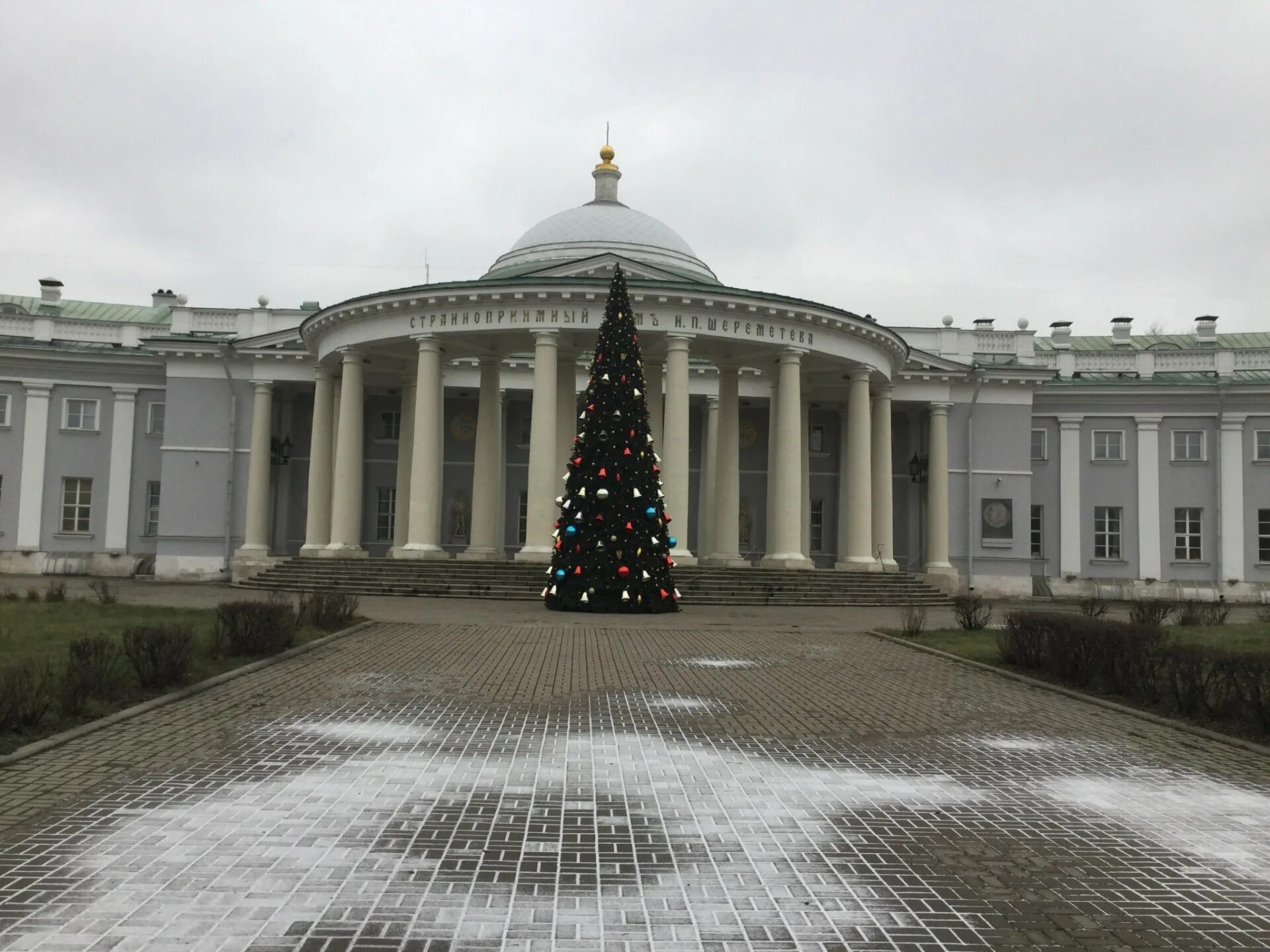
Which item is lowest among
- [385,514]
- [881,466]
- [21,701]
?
[21,701]

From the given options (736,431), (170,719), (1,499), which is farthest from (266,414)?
(170,719)

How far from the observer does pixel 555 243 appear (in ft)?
141

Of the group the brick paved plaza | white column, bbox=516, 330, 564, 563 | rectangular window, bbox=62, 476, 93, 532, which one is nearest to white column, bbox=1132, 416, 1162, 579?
white column, bbox=516, 330, 564, 563

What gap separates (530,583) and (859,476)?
13181 mm

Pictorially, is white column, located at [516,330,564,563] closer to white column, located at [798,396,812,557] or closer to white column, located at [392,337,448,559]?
white column, located at [392,337,448,559]

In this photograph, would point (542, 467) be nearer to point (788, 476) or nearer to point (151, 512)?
point (788, 476)

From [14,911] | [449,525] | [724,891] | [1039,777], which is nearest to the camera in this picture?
[14,911]

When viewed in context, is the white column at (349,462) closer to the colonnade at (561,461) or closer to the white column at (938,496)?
the colonnade at (561,461)

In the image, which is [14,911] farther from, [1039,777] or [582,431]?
[582,431]

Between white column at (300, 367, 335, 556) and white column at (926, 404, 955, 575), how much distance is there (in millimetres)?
23726

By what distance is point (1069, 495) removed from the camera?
148 ft

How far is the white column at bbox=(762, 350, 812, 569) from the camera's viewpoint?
34.9 m

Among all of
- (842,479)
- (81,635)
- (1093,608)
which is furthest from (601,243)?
(81,635)

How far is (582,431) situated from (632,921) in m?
20.9
